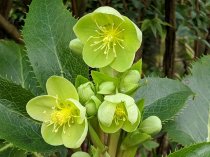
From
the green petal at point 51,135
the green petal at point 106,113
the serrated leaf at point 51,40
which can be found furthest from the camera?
the serrated leaf at point 51,40

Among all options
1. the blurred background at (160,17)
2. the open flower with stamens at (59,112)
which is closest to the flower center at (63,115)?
the open flower with stamens at (59,112)

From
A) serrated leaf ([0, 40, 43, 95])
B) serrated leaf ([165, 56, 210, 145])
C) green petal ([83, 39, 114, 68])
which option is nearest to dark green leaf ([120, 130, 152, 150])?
green petal ([83, 39, 114, 68])

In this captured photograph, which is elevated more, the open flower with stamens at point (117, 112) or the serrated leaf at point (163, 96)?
the open flower with stamens at point (117, 112)

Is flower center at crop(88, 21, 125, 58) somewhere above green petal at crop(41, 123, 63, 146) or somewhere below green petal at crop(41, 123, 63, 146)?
above

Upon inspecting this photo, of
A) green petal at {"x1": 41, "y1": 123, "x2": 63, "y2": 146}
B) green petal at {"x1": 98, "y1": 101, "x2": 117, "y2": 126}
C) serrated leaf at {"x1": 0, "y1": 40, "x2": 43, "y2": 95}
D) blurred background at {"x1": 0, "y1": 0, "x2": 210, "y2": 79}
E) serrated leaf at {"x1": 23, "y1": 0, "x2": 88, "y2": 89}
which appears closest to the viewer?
green petal at {"x1": 98, "y1": 101, "x2": 117, "y2": 126}

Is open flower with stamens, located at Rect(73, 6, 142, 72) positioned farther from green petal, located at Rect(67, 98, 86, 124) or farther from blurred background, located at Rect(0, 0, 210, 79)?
blurred background, located at Rect(0, 0, 210, 79)

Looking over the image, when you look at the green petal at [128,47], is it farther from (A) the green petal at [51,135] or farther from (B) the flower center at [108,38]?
(A) the green petal at [51,135]
